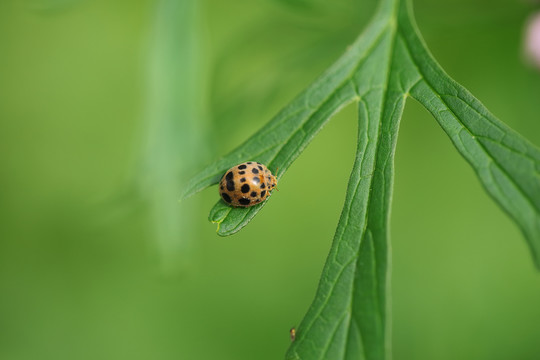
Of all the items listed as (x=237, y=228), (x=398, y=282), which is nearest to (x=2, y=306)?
(x=398, y=282)

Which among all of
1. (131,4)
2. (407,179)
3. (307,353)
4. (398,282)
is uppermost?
(131,4)

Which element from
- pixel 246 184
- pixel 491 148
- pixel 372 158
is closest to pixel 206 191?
pixel 246 184

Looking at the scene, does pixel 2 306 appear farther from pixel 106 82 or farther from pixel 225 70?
pixel 225 70

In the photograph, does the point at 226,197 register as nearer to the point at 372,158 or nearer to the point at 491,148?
the point at 372,158

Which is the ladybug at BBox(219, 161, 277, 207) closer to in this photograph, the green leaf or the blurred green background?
the green leaf

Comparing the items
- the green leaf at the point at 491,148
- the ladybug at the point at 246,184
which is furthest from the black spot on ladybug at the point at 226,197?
the green leaf at the point at 491,148

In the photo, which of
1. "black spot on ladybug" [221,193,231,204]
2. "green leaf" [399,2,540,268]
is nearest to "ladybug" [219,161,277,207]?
"black spot on ladybug" [221,193,231,204]
